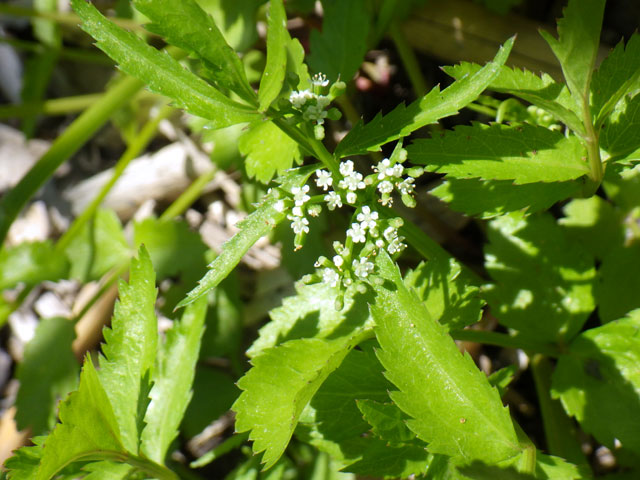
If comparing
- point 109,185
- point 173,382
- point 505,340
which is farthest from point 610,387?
point 109,185

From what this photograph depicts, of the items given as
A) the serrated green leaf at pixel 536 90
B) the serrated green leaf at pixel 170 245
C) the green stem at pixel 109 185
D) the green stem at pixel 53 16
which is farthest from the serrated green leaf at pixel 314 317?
the green stem at pixel 53 16

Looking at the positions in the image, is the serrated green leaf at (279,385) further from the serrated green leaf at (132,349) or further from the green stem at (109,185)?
the green stem at (109,185)

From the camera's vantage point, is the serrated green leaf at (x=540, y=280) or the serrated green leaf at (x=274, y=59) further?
the serrated green leaf at (x=540, y=280)

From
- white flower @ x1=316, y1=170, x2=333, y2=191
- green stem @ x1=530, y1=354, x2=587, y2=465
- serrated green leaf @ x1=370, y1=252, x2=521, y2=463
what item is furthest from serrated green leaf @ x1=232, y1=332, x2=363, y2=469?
green stem @ x1=530, y1=354, x2=587, y2=465

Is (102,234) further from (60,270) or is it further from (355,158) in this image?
(355,158)

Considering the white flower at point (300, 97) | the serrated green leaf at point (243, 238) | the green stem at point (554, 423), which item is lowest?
the green stem at point (554, 423)

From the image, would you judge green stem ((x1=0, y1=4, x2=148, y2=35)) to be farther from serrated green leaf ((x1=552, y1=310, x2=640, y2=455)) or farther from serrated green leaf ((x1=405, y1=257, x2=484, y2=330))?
serrated green leaf ((x1=552, y1=310, x2=640, y2=455))
